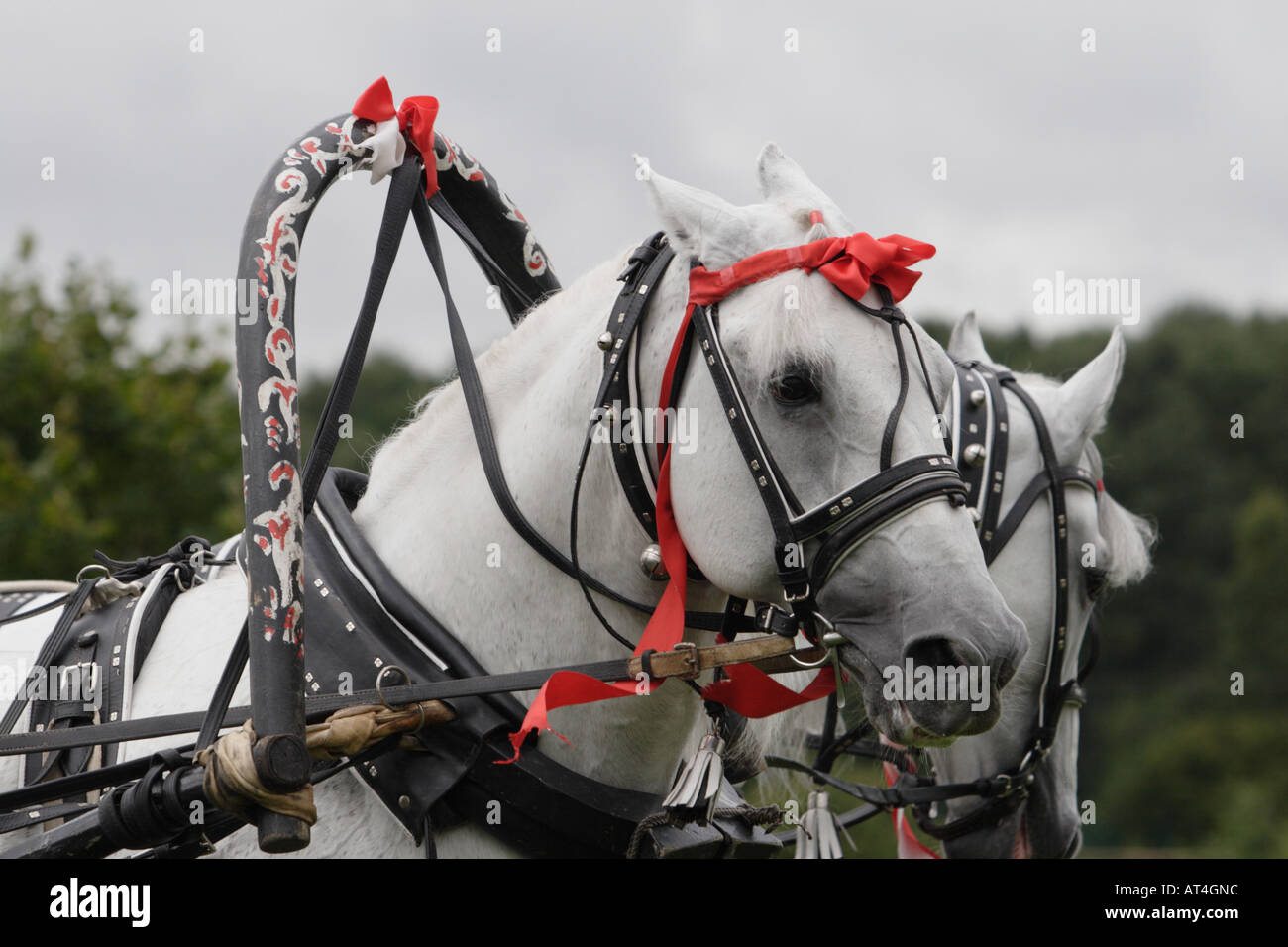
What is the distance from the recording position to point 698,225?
2.94 metres

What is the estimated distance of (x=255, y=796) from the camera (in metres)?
2.77

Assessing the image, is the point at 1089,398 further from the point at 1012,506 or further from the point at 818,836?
the point at 818,836

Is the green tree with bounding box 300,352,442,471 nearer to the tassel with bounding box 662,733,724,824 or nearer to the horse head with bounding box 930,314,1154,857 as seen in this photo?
the horse head with bounding box 930,314,1154,857

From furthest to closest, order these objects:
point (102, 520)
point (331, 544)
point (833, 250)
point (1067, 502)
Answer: point (102, 520) < point (1067, 502) < point (331, 544) < point (833, 250)

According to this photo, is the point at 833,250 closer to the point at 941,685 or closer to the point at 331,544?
the point at 941,685

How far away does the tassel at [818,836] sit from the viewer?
14.5 feet

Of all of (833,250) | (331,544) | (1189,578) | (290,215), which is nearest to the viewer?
(833,250)

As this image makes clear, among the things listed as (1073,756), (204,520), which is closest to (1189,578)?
(204,520)

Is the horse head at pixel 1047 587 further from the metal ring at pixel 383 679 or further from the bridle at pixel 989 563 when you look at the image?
the metal ring at pixel 383 679

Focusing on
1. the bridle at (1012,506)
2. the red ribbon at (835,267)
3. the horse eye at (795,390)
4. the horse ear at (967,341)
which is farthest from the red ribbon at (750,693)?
the horse ear at (967,341)

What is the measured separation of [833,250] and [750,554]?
2.27 feet

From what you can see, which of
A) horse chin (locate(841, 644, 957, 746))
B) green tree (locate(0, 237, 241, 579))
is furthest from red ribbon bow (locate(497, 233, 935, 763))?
green tree (locate(0, 237, 241, 579))

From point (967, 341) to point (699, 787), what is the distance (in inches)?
135

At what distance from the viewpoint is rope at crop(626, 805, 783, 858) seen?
3037 mm
